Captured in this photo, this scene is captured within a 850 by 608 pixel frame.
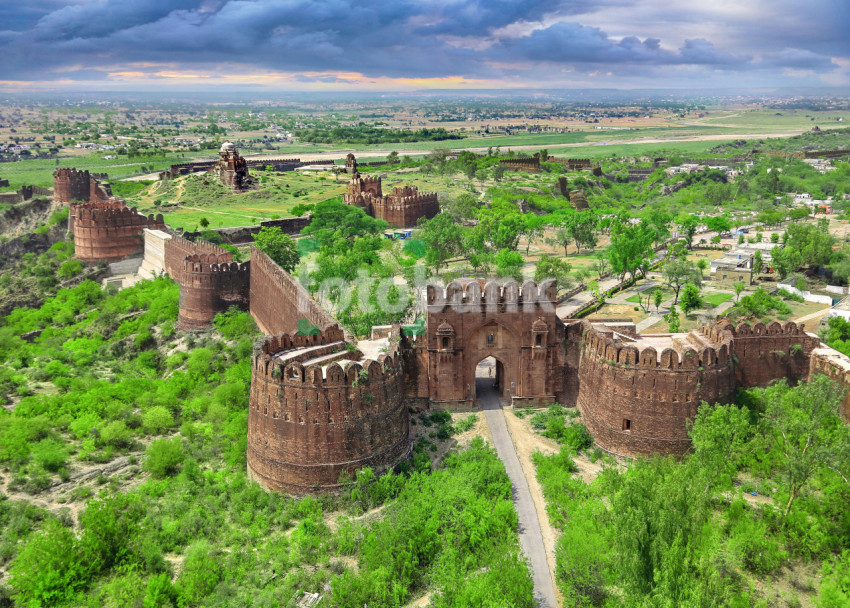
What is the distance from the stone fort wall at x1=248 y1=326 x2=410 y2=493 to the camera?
3092 cm

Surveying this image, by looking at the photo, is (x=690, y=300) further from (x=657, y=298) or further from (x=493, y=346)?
(x=493, y=346)

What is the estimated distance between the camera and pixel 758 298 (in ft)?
190

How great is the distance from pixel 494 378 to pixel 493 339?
5.79 metres

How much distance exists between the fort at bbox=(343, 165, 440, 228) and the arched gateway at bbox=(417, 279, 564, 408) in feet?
193

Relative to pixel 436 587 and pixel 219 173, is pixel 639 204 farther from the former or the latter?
pixel 436 587

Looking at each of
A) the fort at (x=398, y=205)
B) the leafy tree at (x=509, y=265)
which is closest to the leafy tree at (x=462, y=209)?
the fort at (x=398, y=205)

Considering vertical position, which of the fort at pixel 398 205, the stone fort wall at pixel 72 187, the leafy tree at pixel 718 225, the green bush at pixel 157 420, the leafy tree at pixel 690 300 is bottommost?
the green bush at pixel 157 420

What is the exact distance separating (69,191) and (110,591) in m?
91.0

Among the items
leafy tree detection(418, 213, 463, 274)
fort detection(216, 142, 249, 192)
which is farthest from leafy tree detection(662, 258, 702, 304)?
fort detection(216, 142, 249, 192)

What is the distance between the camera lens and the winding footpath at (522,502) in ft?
84.5

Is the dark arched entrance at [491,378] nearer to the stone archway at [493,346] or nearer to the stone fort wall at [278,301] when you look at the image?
the stone archway at [493,346]

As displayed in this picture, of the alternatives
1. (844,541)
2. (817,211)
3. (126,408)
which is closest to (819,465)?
(844,541)

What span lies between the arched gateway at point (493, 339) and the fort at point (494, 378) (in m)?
0.06

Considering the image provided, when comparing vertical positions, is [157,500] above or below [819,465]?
below
